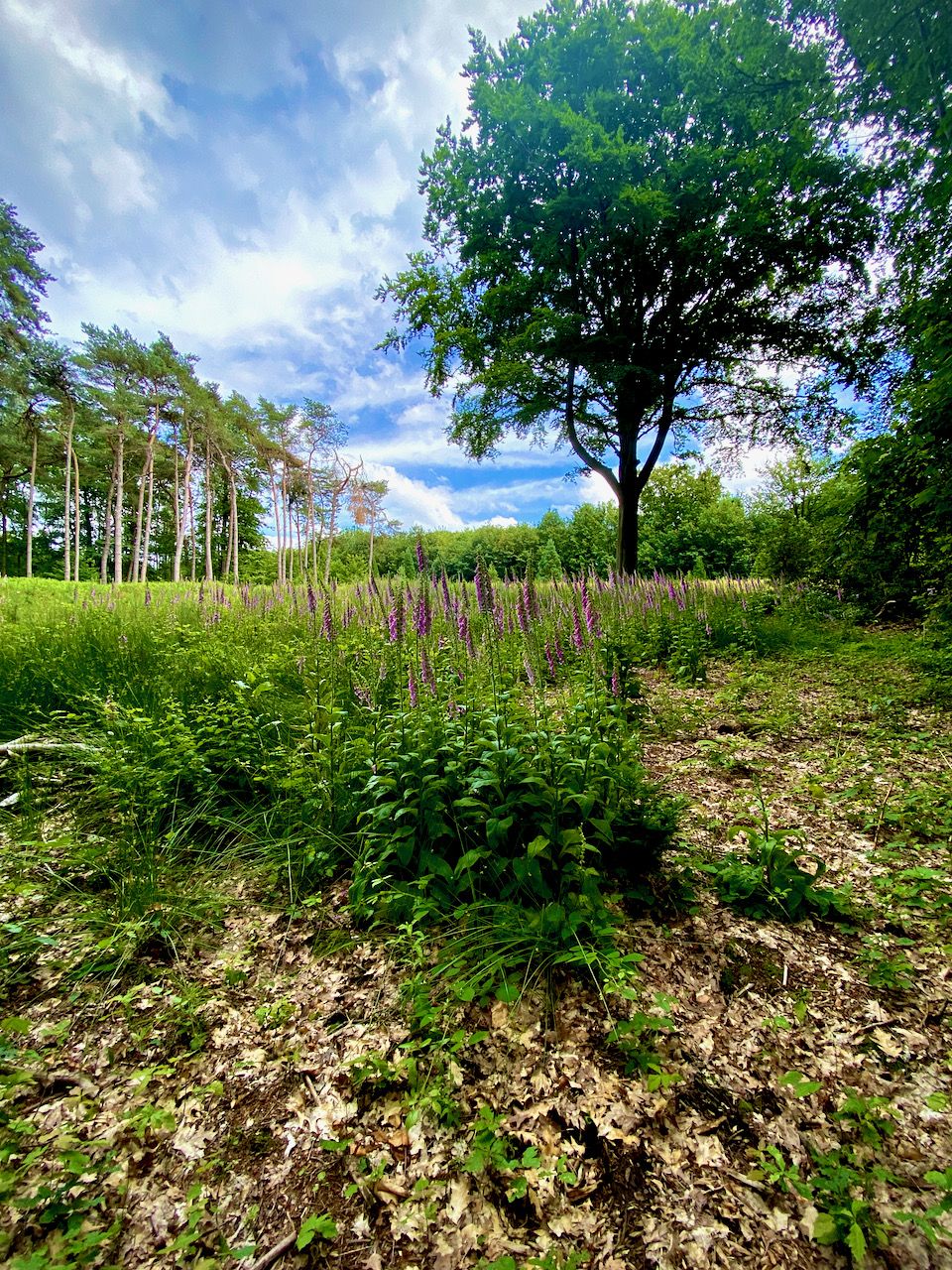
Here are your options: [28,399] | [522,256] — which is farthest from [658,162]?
[28,399]

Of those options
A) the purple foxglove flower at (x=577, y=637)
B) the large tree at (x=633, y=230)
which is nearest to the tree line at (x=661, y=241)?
the large tree at (x=633, y=230)

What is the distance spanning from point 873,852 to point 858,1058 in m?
1.44

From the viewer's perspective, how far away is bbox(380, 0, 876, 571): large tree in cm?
1185

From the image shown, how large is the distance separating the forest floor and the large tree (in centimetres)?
1269

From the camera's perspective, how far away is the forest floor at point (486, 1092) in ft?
4.43

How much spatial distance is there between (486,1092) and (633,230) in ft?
54.3

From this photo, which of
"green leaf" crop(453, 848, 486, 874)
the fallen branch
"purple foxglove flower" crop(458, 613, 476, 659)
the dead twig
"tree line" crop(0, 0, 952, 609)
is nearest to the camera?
the dead twig

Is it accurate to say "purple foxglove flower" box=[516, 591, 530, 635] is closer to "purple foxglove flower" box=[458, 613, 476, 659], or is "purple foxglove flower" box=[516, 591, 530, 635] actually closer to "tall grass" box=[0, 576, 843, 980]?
"tall grass" box=[0, 576, 843, 980]

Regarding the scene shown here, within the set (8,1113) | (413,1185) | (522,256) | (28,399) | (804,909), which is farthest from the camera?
(28,399)

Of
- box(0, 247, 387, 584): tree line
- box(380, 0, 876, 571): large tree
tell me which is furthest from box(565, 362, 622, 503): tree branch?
box(0, 247, 387, 584): tree line

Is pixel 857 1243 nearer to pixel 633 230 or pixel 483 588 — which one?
pixel 483 588

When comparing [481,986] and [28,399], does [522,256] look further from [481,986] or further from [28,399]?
[28,399]

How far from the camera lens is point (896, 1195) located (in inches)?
52.4

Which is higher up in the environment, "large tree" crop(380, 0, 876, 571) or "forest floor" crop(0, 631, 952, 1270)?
"large tree" crop(380, 0, 876, 571)
